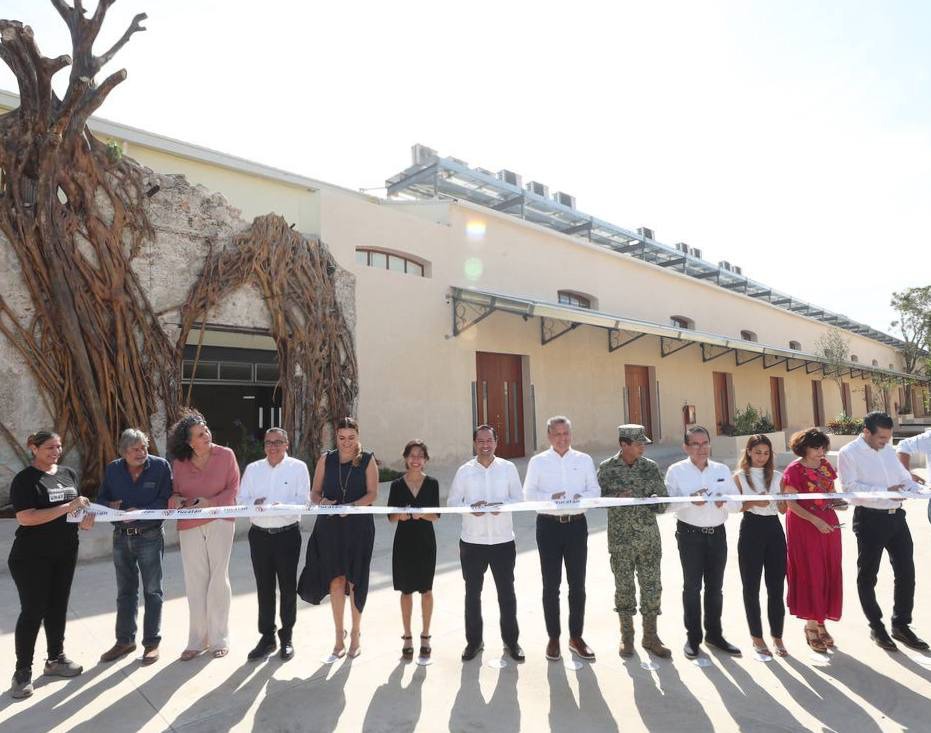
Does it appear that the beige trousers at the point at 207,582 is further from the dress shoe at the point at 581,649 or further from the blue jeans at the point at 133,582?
the dress shoe at the point at 581,649

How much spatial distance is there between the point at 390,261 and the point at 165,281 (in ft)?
15.2

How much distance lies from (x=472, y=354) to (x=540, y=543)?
324 inches

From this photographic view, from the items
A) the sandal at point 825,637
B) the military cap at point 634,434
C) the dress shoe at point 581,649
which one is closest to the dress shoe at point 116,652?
the dress shoe at point 581,649

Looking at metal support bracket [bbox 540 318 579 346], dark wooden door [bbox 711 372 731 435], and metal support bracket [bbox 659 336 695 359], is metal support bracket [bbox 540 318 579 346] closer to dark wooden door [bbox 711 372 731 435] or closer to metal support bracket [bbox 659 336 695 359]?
metal support bracket [bbox 659 336 695 359]

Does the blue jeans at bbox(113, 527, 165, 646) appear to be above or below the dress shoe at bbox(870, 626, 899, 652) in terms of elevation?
above

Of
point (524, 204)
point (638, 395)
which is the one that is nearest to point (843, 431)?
point (638, 395)

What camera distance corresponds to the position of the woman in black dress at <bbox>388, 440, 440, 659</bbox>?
11.4 feet

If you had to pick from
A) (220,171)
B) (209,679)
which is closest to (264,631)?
(209,679)

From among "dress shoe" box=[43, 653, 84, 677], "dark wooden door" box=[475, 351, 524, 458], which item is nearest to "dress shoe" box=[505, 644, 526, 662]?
"dress shoe" box=[43, 653, 84, 677]

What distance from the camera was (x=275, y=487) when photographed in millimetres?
3662

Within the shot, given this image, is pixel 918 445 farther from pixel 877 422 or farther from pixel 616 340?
pixel 616 340

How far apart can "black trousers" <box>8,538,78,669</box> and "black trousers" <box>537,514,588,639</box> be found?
273cm

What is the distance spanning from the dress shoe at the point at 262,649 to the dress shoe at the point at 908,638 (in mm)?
3808

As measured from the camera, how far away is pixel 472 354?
38.3 ft
